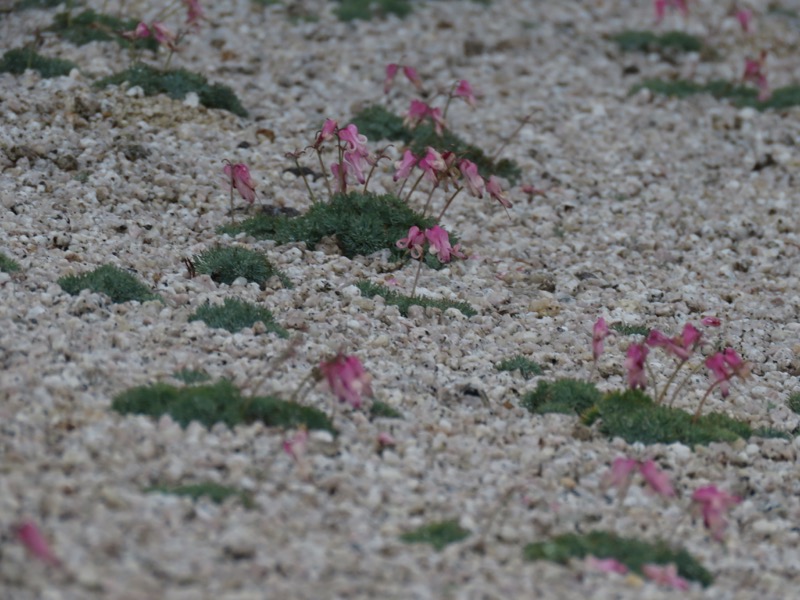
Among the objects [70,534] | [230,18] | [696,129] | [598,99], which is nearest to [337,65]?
[230,18]

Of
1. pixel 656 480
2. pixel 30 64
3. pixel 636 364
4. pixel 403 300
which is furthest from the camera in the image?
pixel 30 64

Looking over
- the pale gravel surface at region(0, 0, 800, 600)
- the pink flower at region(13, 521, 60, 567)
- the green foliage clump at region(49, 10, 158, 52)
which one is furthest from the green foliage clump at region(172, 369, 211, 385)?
the green foliage clump at region(49, 10, 158, 52)

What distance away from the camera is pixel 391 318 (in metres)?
8.84

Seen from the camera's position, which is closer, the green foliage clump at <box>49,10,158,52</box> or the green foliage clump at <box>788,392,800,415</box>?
the green foliage clump at <box>788,392,800,415</box>

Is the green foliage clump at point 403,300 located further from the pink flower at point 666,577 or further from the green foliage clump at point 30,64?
the green foliage clump at point 30,64

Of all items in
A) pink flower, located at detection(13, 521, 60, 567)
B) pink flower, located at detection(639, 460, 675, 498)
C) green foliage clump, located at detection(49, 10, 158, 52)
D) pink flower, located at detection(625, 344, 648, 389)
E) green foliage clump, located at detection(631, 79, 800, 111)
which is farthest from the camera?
green foliage clump, located at detection(631, 79, 800, 111)

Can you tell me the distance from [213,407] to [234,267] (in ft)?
8.44

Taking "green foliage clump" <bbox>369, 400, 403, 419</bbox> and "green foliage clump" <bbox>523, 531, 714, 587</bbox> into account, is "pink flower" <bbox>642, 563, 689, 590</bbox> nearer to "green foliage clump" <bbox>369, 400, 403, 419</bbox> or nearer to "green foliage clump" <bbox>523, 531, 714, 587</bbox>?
"green foliage clump" <bbox>523, 531, 714, 587</bbox>

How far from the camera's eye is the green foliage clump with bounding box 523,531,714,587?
19.6 feet

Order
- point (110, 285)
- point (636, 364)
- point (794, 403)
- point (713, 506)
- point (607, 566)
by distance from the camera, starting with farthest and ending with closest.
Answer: point (794, 403)
point (110, 285)
point (636, 364)
point (713, 506)
point (607, 566)

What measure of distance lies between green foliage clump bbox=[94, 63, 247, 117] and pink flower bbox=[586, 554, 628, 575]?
25.7 feet

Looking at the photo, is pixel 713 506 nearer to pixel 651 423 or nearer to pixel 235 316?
pixel 651 423

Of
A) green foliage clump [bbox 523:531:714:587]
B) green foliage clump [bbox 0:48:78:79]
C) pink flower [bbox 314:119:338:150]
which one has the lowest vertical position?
green foliage clump [bbox 523:531:714:587]

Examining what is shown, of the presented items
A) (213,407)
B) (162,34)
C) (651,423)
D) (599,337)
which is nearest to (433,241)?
(599,337)
